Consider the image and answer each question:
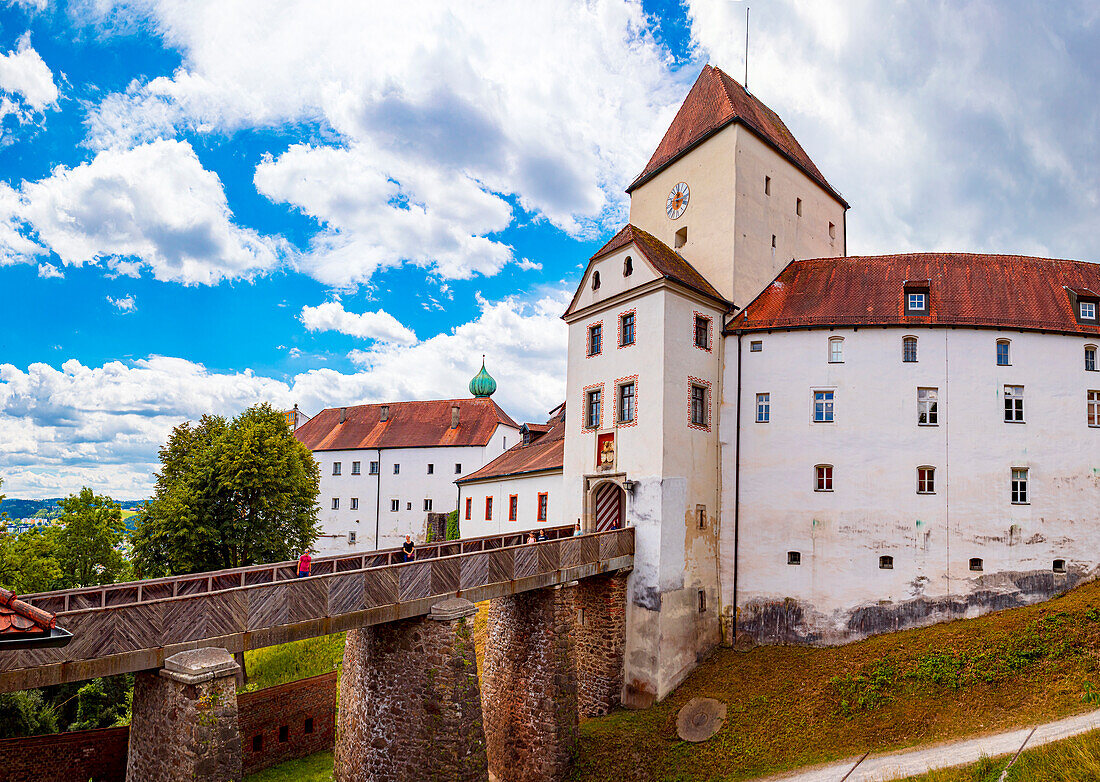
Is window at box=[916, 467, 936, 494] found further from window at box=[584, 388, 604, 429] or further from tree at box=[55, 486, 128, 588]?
tree at box=[55, 486, 128, 588]

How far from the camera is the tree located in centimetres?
3453

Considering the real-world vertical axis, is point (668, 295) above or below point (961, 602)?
above

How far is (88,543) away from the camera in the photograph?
35250mm

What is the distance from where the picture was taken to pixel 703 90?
3006 centimetres

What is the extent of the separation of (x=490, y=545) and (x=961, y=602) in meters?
14.8

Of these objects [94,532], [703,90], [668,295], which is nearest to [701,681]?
[668,295]

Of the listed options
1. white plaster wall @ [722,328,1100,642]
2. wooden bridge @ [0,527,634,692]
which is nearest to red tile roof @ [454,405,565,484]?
white plaster wall @ [722,328,1100,642]

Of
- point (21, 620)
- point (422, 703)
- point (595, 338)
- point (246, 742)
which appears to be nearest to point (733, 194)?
point (595, 338)

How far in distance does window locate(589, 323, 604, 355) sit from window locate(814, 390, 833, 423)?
7.66 metres

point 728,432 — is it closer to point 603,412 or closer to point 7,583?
point 603,412

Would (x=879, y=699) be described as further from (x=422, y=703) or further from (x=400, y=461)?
(x=400, y=461)

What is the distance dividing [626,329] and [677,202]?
691 cm

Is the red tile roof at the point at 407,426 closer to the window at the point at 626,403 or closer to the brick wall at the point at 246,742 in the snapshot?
the window at the point at 626,403

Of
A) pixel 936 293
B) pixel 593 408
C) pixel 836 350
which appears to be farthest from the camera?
pixel 593 408
